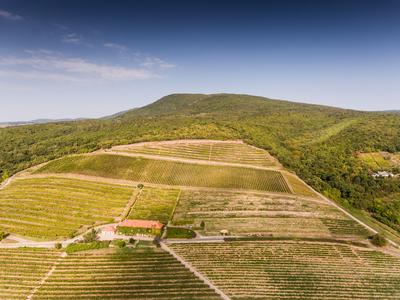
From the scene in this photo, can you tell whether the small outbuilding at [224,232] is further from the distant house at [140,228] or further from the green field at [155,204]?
the green field at [155,204]

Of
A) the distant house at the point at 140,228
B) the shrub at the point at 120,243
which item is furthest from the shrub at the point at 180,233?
the shrub at the point at 120,243

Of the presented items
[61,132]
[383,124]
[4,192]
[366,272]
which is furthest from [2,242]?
[383,124]

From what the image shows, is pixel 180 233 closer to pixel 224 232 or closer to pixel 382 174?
pixel 224 232

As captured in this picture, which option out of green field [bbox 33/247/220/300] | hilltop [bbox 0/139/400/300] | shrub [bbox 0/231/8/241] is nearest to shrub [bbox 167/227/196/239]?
hilltop [bbox 0/139/400/300]

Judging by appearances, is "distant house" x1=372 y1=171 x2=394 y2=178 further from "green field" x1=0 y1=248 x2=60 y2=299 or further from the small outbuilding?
"green field" x1=0 y1=248 x2=60 y2=299

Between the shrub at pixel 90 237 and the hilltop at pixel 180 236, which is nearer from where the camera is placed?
the hilltop at pixel 180 236

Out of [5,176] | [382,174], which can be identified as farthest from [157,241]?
[382,174]

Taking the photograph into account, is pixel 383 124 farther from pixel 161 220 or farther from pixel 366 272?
pixel 161 220
